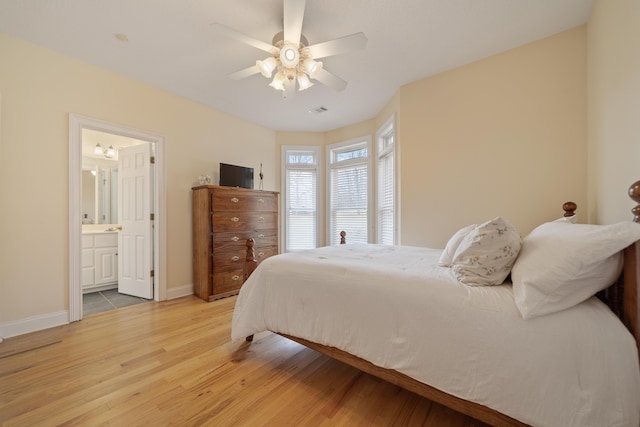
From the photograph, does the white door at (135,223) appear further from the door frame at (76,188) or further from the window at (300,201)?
the window at (300,201)

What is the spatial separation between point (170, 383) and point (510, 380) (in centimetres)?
184

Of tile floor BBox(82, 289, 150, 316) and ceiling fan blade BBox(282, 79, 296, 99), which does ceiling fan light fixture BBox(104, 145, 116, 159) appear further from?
ceiling fan blade BBox(282, 79, 296, 99)

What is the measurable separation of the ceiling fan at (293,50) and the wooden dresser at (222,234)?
1.62 meters

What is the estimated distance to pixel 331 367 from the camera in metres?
1.71

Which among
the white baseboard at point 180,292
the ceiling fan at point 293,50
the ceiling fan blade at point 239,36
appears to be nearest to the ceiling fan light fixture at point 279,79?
the ceiling fan at point 293,50

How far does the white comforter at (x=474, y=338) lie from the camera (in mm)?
809

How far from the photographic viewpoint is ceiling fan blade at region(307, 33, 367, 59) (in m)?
1.65

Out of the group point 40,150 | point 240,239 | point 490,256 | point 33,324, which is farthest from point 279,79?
point 33,324

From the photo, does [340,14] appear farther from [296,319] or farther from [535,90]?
[296,319]

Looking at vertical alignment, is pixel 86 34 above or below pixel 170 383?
above

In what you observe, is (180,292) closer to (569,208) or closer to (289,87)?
(289,87)

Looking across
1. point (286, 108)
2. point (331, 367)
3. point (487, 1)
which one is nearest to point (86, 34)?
point (286, 108)

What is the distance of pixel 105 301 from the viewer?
3.09 meters

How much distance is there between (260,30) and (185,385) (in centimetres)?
273
